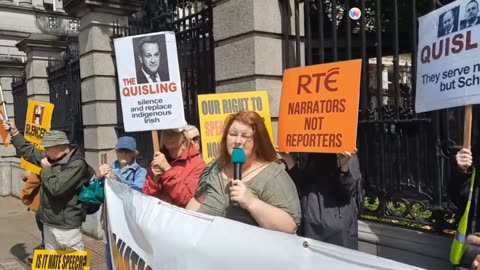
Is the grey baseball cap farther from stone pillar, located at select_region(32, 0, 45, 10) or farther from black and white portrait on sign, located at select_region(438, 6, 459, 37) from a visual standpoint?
stone pillar, located at select_region(32, 0, 45, 10)

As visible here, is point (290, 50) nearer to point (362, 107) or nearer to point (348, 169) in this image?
point (362, 107)

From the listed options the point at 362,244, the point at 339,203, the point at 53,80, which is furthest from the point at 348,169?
the point at 53,80

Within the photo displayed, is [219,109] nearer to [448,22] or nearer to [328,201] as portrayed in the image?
[328,201]

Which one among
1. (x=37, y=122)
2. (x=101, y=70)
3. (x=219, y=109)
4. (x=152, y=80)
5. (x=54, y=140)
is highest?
(x=101, y=70)

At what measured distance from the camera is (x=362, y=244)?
4.38 m

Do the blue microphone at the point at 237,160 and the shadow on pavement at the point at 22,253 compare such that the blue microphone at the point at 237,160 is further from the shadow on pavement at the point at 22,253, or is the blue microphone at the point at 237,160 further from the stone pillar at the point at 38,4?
the stone pillar at the point at 38,4

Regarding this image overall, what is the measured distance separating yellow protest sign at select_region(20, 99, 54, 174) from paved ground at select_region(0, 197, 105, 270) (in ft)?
5.30

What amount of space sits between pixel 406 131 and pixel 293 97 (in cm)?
130

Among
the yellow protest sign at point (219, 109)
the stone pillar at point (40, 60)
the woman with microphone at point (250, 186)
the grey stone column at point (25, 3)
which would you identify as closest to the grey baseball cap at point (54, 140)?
the yellow protest sign at point (219, 109)

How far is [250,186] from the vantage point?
2.78 metres

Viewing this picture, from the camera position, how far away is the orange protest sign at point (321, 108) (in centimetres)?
303

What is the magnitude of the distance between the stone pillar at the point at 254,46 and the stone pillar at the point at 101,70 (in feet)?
11.1

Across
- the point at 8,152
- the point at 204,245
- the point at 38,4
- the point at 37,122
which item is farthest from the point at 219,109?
the point at 38,4

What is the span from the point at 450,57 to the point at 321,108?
2.65 ft
